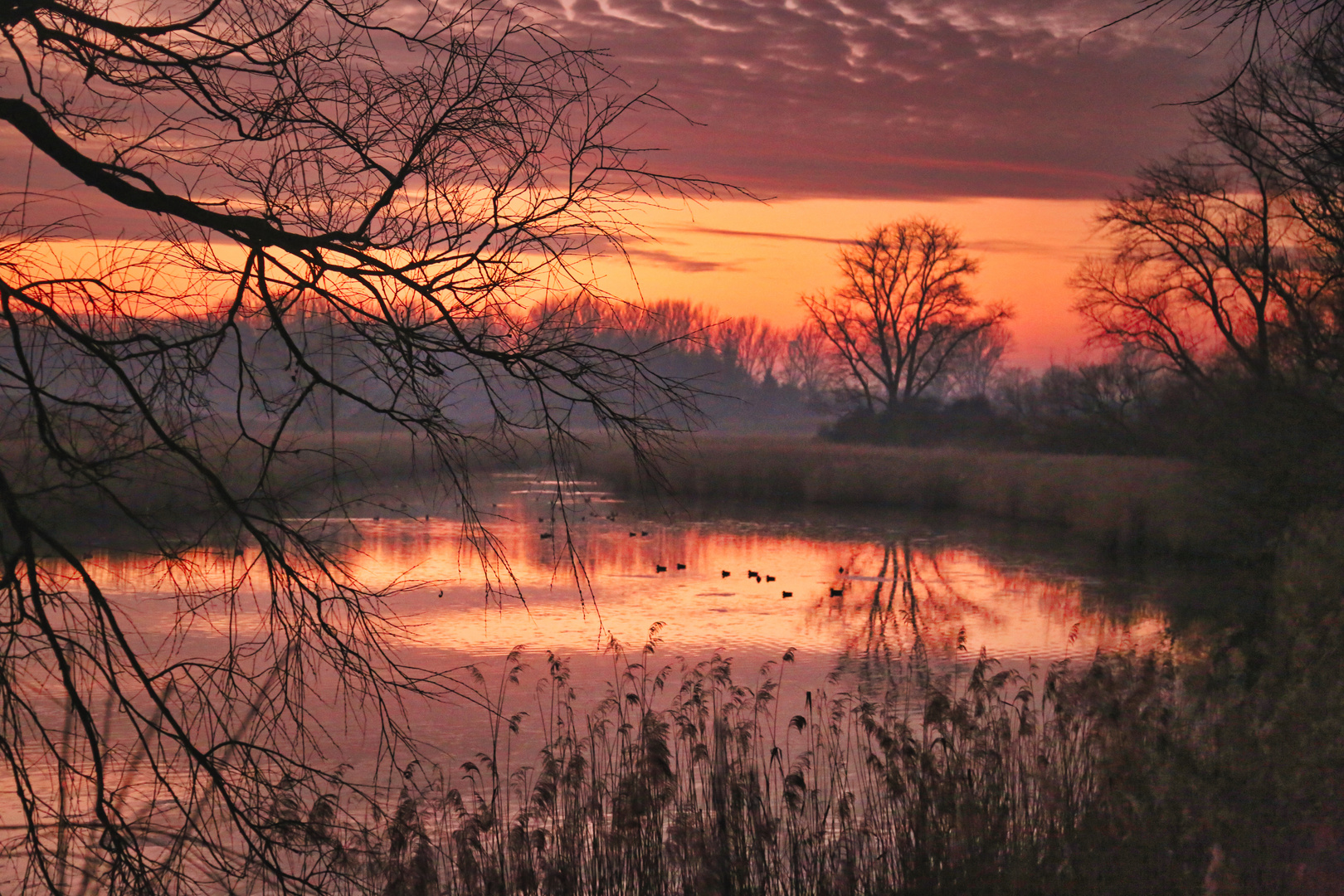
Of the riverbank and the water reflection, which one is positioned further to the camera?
the riverbank

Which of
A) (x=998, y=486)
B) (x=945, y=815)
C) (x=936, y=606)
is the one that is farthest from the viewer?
(x=998, y=486)

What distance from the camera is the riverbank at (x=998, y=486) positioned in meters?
18.0

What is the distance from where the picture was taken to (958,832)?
492 cm

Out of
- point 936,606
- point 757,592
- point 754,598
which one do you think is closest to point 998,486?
point 936,606

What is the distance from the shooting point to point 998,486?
24906 mm

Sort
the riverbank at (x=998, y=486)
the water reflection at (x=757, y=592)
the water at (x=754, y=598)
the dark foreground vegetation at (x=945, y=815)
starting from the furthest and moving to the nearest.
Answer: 1. the riverbank at (x=998, y=486)
2. the water reflection at (x=757, y=592)
3. the water at (x=754, y=598)
4. the dark foreground vegetation at (x=945, y=815)

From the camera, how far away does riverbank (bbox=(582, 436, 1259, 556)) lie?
1797cm

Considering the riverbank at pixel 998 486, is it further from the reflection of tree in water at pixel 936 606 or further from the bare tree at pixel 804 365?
the bare tree at pixel 804 365

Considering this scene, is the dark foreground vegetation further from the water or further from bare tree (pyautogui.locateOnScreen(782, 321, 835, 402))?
bare tree (pyautogui.locateOnScreen(782, 321, 835, 402))

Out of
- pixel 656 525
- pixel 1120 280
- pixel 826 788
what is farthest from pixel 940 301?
pixel 826 788

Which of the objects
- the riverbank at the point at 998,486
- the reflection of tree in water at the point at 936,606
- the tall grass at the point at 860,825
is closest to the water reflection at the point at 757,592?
the reflection of tree in water at the point at 936,606

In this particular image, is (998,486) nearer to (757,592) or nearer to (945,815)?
(757,592)

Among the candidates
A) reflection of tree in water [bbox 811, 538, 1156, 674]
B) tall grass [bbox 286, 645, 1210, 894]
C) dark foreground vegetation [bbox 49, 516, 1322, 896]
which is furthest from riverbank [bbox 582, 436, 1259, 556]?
tall grass [bbox 286, 645, 1210, 894]

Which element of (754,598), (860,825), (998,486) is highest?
(998,486)
